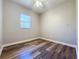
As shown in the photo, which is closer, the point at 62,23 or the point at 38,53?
the point at 38,53

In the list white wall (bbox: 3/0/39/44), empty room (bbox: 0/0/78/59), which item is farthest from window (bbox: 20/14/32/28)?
white wall (bbox: 3/0/39/44)

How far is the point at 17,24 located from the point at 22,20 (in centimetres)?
51

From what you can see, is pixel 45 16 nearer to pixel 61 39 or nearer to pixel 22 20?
pixel 22 20

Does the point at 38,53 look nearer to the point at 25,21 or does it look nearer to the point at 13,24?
the point at 13,24

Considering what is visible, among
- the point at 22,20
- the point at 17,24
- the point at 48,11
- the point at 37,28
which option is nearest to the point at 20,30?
the point at 17,24

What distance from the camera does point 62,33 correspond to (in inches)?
147

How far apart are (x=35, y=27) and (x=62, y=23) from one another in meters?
2.20

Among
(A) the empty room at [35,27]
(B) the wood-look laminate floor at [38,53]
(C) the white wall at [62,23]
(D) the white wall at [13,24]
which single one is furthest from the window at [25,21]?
(B) the wood-look laminate floor at [38,53]

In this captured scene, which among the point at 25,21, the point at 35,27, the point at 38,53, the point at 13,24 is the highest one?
the point at 25,21

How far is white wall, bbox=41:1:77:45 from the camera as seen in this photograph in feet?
10.8

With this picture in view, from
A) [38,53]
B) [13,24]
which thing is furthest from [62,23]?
[13,24]

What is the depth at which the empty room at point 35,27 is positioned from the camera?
9.45 ft

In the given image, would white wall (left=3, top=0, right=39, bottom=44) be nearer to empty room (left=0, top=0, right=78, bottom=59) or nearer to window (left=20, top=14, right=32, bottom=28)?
empty room (left=0, top=0, right=78, bottom=59)

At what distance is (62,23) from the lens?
3.72 m
